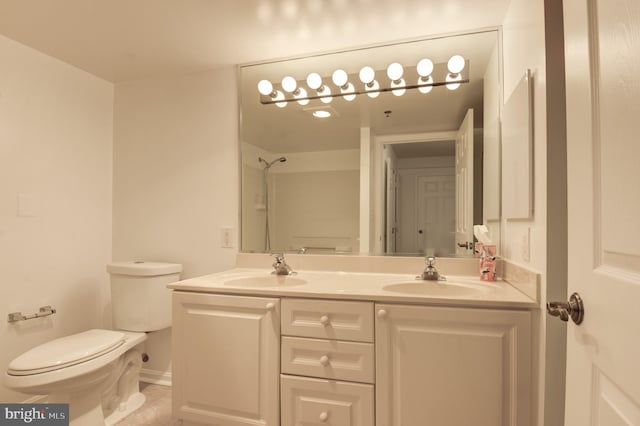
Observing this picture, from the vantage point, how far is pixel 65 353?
152 cm

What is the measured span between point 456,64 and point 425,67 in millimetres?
152

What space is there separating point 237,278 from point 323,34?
53.0 inches

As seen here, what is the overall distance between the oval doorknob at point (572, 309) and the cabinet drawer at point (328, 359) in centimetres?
69

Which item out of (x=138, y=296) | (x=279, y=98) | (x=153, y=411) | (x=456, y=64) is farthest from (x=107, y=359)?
(x=456, y=64)

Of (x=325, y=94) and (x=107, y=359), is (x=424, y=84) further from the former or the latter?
(x=107, y=359)

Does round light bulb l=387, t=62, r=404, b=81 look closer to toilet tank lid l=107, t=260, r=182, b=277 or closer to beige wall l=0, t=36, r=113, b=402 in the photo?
toilet tank lid l=107, t=260, r=182, b=277

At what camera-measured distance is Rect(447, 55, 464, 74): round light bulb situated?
172 cm

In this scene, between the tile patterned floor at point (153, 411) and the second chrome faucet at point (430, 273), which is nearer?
the second chrome faucet at point (430, 273)

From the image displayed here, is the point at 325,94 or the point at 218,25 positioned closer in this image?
the point at 218,25

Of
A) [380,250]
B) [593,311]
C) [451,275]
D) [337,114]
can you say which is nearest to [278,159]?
[337,114]

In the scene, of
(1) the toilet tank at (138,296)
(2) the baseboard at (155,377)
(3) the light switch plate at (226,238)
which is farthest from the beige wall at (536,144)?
(2) the baseboard at (155,377)

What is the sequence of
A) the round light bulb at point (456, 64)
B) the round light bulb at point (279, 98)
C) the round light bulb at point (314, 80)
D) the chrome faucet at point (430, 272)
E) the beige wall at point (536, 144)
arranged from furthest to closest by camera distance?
the round light bulb at point (279, 98)
the round light bulb at point (314, 80)
the round light bulb at point (456, 64)
the chrome faucet at point (430, 272)
the beige wall at point (536, 144)

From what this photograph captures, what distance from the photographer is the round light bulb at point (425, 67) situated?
69.3 inches

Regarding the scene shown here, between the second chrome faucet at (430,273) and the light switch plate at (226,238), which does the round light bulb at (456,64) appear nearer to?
the second chrome faucet at (430,273)
